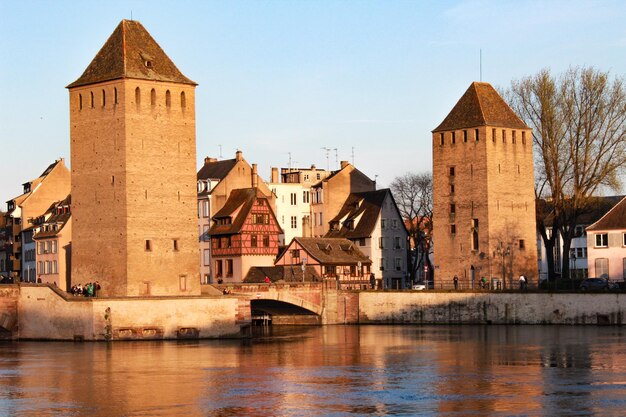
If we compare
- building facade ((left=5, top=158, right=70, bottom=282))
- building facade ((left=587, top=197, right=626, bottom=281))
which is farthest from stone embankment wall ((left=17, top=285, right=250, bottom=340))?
building facade ((left=5, top=158, right=70, bottom=282))

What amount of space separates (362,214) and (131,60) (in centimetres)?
3120

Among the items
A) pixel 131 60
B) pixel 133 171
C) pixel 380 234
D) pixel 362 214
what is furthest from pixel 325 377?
pixel 362 214

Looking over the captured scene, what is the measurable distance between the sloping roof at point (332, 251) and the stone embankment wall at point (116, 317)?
22.6 m

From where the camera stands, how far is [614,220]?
7988cm

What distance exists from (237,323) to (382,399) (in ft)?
79.5

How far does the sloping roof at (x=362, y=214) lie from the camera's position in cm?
8994

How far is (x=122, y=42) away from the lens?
63.8m

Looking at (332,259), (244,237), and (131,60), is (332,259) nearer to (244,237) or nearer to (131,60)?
(244,237)

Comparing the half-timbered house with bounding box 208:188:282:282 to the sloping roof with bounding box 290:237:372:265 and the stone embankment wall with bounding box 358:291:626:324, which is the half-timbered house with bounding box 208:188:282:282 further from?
the stone embankment wall with bounding box 358:291:626:324

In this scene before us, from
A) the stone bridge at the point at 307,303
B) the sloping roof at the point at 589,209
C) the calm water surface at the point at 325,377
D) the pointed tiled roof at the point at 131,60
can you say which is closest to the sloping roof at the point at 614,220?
the sloping roof at the point at 589,209

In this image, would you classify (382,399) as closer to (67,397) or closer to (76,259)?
(67,397)

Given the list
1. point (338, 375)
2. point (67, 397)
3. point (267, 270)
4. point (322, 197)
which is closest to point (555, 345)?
point (338, 375)

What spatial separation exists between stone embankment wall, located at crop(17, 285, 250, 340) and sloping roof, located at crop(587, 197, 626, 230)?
27.8 m

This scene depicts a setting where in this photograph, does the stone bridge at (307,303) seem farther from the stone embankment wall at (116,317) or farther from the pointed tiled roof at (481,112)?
the pointed tiled roof at (481,112)
